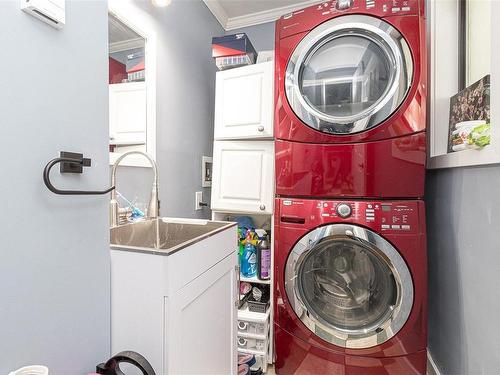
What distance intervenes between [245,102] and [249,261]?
40.8 inches

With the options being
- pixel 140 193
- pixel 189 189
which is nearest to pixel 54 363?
pixel 140 193

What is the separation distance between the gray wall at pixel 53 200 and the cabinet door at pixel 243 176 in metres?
0.95

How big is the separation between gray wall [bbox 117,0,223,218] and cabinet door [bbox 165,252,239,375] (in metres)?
0.67

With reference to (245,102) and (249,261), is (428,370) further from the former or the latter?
(245,102)

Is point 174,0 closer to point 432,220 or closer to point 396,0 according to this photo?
point 396,0

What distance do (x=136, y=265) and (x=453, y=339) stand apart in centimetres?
148

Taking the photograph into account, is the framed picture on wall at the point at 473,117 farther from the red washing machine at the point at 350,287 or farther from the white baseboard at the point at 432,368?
the white baseboard at the point at 432,368

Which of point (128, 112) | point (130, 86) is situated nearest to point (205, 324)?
point (128, 112)

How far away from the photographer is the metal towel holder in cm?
56

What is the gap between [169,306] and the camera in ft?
2.13

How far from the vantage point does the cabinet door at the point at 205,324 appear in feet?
2.21

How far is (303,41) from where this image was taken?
4.44 ft

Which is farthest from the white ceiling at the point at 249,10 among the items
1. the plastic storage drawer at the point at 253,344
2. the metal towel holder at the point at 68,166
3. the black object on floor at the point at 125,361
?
the plastic storage drawer at the point at 253,344

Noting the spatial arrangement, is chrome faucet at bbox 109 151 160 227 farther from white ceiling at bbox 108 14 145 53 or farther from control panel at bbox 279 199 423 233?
control panel at bbox 279 199 423 233
